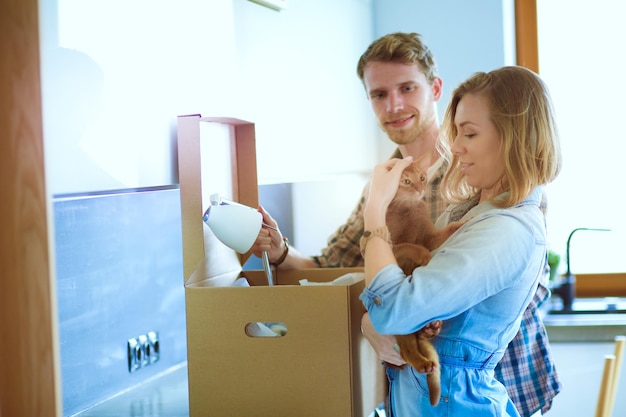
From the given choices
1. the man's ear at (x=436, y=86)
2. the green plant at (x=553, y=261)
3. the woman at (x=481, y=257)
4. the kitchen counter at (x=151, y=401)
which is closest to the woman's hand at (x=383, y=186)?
the woman at (x=481, y=257)

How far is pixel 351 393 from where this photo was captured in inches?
55.6

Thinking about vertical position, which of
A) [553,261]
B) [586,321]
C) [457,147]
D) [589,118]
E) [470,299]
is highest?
[589,118]

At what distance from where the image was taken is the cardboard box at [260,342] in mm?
1412

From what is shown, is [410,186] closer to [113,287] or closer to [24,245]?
[24,245]

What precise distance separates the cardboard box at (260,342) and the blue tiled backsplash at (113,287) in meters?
0.23

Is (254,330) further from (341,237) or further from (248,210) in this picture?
(341,237)

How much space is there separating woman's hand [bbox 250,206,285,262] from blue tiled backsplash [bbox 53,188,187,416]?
28cm

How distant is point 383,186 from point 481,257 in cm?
28

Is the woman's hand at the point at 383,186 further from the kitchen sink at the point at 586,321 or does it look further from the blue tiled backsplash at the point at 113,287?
the kitchen sink at the point at 586,321

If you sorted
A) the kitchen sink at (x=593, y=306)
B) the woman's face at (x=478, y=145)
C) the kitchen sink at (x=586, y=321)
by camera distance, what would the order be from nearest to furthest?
A: the woman's face at (x=478, y=145) < the kitchen sink at (x=586, y=321) < the kitchen sink at (x=593, y=306)

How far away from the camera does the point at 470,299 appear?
1185 mm

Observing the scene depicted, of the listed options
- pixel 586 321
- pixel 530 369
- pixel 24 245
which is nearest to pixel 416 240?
pixel 530 369

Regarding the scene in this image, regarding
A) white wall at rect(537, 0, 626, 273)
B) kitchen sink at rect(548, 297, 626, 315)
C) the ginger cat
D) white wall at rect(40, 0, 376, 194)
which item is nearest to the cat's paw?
the ginger cat

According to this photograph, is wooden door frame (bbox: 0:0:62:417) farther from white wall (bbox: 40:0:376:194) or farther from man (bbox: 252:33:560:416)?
man (bbox: 252:33:560:416)
